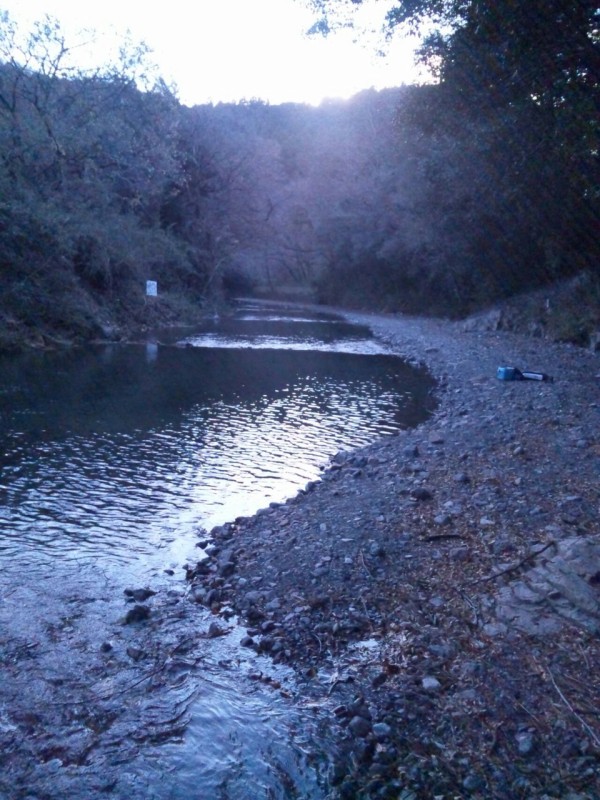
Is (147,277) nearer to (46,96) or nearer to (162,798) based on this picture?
(46,96)

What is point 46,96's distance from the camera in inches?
1106

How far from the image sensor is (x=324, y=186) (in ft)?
169

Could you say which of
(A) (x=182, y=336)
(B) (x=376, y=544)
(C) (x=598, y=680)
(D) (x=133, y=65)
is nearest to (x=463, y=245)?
(A) (x=182, y=336)

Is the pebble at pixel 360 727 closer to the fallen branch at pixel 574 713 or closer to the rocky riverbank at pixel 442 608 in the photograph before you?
the rocky riverbank at pixel 442 608

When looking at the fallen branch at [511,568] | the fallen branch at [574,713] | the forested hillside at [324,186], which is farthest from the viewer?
the forested hillside at [324,186]

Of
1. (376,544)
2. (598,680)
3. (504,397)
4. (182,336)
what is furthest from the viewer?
(182,336)

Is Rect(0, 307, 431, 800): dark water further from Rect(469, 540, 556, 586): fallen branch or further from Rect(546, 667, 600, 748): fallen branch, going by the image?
Rect(469, 540, 556, 586): fallen branch

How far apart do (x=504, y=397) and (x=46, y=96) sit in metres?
21.0

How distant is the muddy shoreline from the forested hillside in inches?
286

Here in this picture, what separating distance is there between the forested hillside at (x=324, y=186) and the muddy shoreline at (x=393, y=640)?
726 cm

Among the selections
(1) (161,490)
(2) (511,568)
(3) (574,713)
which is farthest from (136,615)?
(1) (161,490)

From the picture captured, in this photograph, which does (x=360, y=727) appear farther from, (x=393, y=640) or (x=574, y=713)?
(x=574, y=713)

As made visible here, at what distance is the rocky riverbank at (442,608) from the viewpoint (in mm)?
4391

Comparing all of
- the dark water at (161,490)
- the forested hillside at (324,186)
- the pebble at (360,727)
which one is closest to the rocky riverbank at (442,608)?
the pebble at (360,727)
